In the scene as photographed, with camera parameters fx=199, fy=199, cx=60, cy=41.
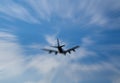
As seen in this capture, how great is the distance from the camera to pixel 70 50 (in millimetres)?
179500

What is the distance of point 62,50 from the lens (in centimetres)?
17700

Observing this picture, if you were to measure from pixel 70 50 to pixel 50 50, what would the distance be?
1835 centimetres

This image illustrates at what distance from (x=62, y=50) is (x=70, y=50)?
767cm

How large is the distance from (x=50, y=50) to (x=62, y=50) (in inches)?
423

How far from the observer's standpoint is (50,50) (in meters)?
175
